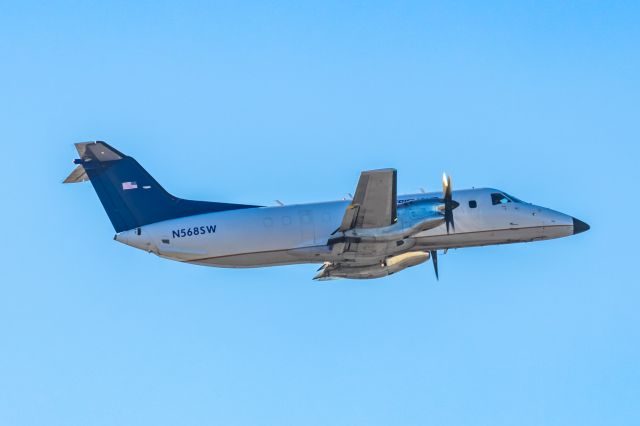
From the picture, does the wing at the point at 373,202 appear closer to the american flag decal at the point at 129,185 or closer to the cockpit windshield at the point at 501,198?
the cockpit windshield at the point at 501,198

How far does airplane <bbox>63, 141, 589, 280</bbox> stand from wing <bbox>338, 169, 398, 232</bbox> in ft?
0.37

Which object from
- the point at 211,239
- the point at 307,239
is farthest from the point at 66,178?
the point at 307,239

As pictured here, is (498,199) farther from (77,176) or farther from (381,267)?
(77,176)

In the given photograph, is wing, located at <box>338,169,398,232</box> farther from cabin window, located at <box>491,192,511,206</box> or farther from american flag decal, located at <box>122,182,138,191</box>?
american flag decal, located at <box>122,182,138,191</box>

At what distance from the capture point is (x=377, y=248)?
1593 inches

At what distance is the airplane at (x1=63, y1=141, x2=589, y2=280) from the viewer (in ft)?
132

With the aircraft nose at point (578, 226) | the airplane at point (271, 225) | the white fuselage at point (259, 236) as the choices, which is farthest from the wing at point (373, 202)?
the aircraft nose at point (578, 226)

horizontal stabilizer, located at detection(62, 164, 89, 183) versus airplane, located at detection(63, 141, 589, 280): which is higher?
horizontal stabilizer, located at detection(62, 164, 89, 183)

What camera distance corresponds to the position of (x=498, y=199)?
4319cm

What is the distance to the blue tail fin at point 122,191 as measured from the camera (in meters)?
41.3

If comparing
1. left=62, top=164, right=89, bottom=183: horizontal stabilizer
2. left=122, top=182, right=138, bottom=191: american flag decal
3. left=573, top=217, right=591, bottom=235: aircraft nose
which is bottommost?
left=573, top=217, right=591, bottom=235: aircraft nose

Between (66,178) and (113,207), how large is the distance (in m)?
2.31

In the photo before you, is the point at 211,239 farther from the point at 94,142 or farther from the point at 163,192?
the point at 94,142

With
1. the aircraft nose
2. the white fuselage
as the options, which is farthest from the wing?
the aircraft nose
